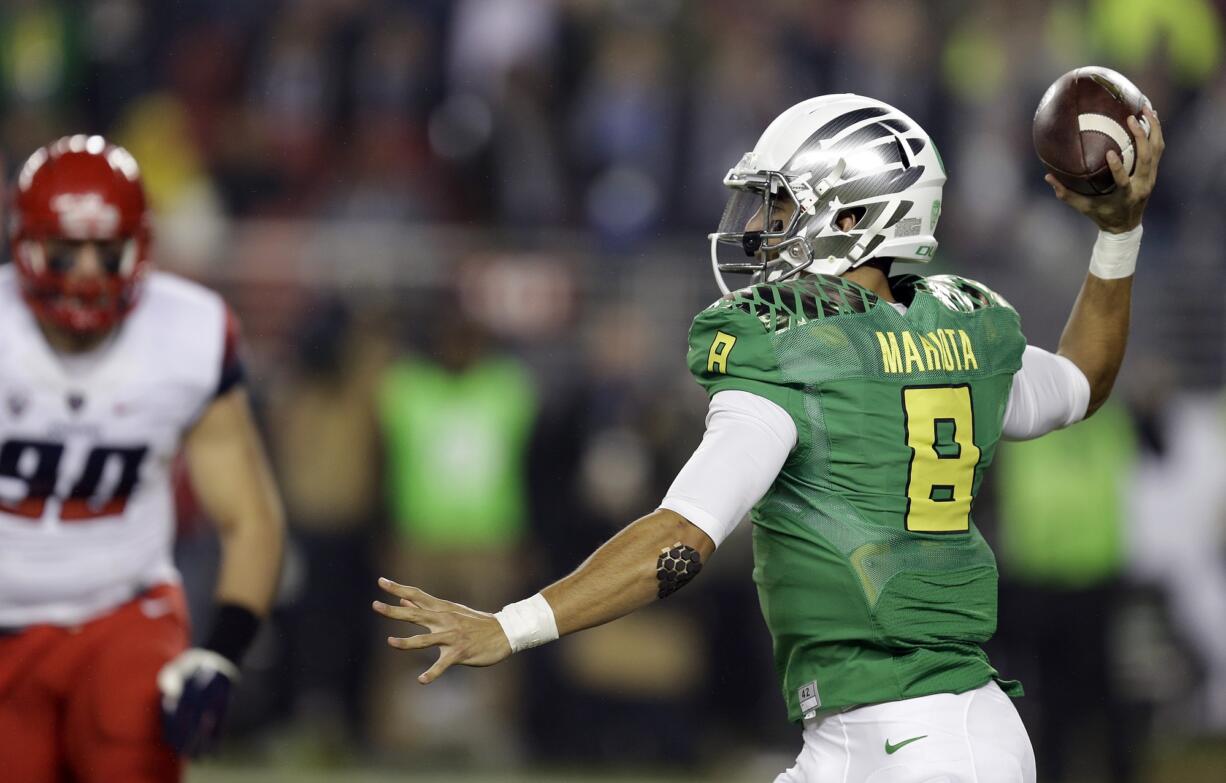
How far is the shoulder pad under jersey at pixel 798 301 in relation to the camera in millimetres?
3379

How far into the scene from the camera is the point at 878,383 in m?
3.39

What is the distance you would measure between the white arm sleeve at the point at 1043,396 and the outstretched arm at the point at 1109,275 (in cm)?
9

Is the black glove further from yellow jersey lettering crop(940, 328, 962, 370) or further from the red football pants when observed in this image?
yellow jersey lettering crop(940, 328, 962, 370)

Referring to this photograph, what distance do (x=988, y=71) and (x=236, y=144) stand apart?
4085 mm

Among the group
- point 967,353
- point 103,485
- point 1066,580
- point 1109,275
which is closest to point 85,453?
point 103,485

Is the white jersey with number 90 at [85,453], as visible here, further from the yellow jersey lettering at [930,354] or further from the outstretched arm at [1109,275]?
the outstretched arm at [1109,275]

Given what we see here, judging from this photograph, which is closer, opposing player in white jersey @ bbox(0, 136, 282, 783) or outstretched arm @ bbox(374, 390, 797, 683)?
outstretched arm @ bbox(374, 390, 797, 683)

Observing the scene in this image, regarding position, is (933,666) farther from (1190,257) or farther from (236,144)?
(236,144)

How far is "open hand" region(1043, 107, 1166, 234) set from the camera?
386 centimetres

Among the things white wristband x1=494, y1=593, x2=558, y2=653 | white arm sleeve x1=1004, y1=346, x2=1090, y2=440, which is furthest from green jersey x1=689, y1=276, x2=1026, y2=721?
white wristband x1=494, y1=593, x2=558, y2=653

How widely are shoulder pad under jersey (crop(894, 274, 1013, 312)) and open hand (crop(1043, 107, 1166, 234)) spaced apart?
43 cm

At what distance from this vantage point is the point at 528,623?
3.12 m

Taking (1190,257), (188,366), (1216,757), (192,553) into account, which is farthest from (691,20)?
(188,366)

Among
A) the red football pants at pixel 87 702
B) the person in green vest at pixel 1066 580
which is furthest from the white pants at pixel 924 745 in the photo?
the person in green vest at pixel 1066 580
